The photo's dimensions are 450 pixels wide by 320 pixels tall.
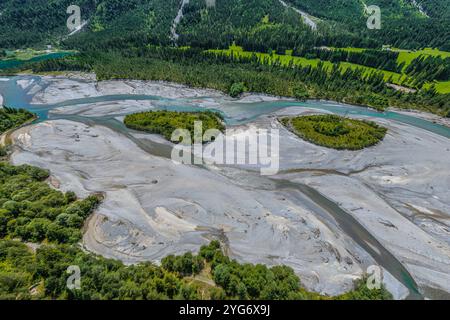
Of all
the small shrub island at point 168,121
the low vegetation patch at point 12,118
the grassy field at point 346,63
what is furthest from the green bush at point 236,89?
the low vegetation patch at point 12,118

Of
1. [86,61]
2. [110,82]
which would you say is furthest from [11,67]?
[110,82]

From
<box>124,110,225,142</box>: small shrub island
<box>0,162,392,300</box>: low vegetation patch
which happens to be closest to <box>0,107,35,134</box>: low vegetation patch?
<box>124,110,225,142</box>: small shrub island

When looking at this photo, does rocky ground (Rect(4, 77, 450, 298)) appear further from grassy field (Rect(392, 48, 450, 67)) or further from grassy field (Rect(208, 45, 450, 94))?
grassy field (Rect(392, 48, 450, 67))

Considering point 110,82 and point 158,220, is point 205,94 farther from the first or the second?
point 158,220

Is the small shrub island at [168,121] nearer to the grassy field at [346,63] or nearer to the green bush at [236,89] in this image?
the green bush at [236,89]

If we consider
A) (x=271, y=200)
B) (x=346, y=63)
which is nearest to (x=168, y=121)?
(x=271, y=200)
